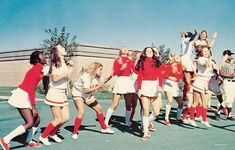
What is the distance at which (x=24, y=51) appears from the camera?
3862cm

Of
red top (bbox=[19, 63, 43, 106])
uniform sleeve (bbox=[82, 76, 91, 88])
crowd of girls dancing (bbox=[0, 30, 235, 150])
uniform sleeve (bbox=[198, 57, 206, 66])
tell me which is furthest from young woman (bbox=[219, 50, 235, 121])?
red top (bbox=[19, 63, 43, 106])

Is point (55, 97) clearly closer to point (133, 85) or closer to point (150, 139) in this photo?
point (150, 139)

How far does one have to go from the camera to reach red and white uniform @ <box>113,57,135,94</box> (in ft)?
25.7

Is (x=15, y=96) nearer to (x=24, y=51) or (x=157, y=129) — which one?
(x=157, y=129)

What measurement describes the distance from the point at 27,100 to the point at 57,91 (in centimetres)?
66

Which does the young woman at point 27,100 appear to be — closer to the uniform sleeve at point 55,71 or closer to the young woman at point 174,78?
the uniform sleeve at point 55,71

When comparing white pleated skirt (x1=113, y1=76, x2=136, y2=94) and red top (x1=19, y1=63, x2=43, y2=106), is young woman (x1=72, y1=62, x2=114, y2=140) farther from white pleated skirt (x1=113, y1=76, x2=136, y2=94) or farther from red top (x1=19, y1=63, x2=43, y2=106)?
red top (x1=19, y1=63, x2=43, y2=106)

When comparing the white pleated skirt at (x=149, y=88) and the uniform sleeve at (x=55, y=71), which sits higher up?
the uniform sleeve at (x=55, y=71)

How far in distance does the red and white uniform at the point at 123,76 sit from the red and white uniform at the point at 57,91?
6.16 ft

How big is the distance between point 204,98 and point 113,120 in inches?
111

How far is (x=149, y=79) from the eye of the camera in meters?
6.94

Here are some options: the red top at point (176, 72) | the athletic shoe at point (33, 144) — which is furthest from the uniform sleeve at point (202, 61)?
the athletic shoe at point (33, 144)

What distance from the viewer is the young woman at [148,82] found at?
6828 mm

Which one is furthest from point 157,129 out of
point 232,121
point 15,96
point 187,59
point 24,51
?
point 24,51
